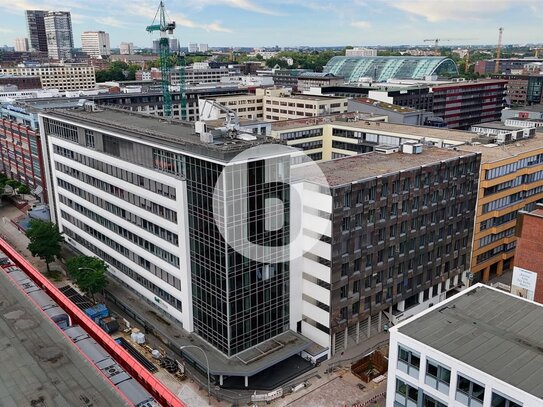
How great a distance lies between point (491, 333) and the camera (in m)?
43.5

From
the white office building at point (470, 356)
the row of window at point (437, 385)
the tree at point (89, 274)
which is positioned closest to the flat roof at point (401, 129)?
the white office building at point (470, 356)

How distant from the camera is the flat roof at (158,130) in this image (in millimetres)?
55969

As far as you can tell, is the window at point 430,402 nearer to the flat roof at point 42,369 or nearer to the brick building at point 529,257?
the brick building at point 529,257

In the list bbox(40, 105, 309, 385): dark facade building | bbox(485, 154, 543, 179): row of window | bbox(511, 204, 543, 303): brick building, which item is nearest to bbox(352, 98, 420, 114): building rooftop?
bbox(485, 154, 543, 179): row of window

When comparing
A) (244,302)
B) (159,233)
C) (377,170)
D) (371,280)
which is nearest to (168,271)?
(159,233)

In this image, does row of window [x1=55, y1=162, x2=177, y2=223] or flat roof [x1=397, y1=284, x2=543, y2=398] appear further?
row of window [x1=55, y1=162, x2=177, y2=223]

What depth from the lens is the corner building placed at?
188 feet

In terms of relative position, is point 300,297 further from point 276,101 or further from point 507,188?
point 276,101

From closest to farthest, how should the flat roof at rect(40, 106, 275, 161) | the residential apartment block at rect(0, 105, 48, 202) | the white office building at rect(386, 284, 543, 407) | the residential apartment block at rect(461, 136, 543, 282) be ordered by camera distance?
1. the white office building at rect(386, 284, 543, 407)
2. the flat roof at rect(40, 106, 275, 161)
3. the residential apartment block at rect(461, 136, 543, 282)
4. the residential apartment block at rect(0, 105, 48, 202)

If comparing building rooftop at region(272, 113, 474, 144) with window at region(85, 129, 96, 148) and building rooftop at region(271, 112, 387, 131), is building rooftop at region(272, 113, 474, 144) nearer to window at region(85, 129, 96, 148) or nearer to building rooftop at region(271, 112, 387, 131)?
building rooftop at region(271, 112, 387, 131)

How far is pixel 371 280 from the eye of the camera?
6619 cm

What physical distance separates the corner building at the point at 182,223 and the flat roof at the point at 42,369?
1433cm

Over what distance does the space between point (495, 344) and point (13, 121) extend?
13420 cm

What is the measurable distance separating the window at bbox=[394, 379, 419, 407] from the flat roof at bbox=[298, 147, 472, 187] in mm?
23996
